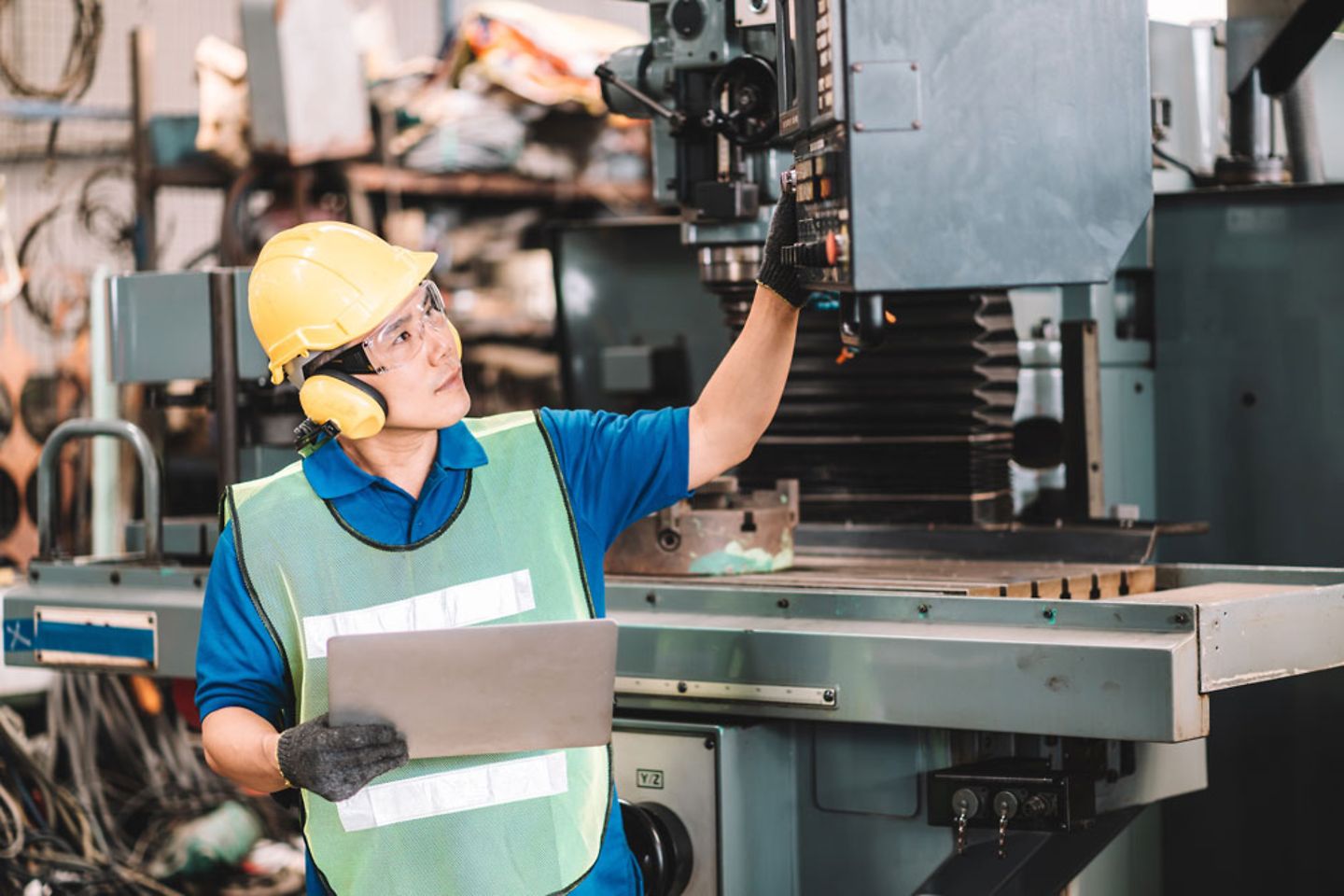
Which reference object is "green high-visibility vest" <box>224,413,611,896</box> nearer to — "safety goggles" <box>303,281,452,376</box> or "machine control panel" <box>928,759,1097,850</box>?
"safety goggles" <box>303,281,452,376</box>

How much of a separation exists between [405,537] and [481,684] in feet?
0.84

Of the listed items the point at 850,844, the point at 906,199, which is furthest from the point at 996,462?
the point at 906,199

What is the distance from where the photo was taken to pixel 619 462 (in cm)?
195

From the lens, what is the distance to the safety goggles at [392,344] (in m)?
1.85

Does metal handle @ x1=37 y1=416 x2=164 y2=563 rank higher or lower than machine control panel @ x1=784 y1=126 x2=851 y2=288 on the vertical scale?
lower

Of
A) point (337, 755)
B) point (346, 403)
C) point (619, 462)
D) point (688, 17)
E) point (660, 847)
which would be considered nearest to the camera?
point (337, 755)

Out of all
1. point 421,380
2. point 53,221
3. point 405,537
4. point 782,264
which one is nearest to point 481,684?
point 405,537

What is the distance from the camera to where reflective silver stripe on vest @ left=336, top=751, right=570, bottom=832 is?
1834 millimetres

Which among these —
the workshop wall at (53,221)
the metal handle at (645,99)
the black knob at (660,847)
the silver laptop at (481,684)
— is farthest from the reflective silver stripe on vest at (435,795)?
the workshop wall at (53,221)

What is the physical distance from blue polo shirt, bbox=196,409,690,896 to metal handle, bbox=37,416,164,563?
2.71 feet

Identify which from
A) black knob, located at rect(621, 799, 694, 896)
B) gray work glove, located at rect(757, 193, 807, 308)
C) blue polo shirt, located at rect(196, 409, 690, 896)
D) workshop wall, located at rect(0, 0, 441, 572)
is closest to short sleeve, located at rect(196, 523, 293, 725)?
blue polo shirt, located at rect(196, 409, 690, 896)

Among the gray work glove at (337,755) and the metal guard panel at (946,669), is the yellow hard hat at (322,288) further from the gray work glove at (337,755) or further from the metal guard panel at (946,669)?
the metal guard panel at (946,669)

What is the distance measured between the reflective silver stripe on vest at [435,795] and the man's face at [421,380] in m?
0.38

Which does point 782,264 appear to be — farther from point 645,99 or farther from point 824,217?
point 645,99
